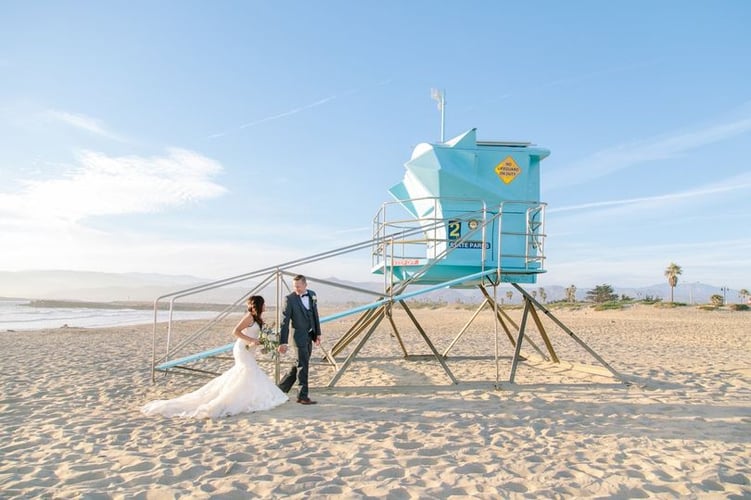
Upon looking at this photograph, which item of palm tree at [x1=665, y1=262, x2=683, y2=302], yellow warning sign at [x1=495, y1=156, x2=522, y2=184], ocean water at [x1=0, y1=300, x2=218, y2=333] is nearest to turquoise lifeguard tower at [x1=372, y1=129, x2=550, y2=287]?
yellow warning sign at [x1=495, y1=156, x2=522, y2=184]

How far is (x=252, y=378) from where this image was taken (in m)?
7.64

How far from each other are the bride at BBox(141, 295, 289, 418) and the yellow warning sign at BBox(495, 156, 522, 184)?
5.37 m

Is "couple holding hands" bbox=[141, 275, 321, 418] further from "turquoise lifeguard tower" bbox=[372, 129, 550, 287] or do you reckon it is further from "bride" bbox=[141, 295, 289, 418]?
"turquoise lifeguard tower" bbox=[372, 129, 550, 287]

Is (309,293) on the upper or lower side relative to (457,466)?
upper

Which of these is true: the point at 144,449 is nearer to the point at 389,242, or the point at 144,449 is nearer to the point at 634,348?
the point at 389,242

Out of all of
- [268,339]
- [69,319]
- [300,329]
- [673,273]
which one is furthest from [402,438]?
[673,273]

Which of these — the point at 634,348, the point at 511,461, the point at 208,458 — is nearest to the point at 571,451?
the point at 511,461

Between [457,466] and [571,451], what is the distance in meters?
1.51

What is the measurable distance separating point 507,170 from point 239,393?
6.58m

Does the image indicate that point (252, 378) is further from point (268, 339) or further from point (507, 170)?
point (507, 170)

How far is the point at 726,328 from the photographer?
83.3 ft

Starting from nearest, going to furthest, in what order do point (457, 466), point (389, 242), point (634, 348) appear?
point (457, 466) → point (389, 242) → point (634, 348)

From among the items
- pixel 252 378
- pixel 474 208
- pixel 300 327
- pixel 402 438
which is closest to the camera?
pixel 402 438

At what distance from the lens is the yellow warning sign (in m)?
10.1
